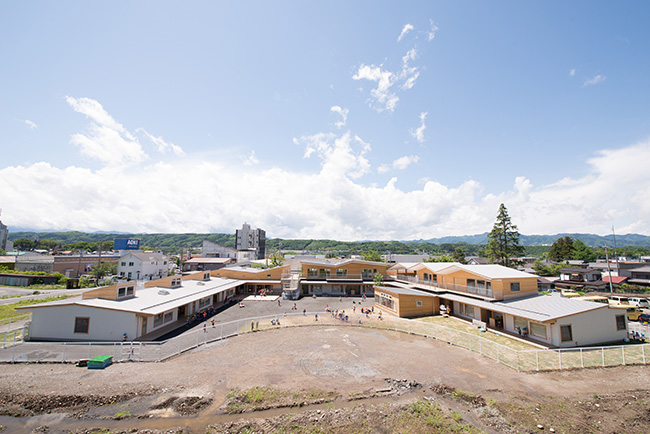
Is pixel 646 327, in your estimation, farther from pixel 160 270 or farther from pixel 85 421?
pixel 160 270

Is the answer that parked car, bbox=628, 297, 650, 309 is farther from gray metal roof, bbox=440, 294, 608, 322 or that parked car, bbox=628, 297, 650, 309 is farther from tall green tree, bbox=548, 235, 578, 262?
tall green tree, bbox=548, 235, 578, 262

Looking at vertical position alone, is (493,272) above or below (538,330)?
above

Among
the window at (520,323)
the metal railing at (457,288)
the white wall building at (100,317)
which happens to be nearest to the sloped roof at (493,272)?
the metal railing at (457,288)

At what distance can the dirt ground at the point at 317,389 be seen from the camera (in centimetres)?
1205

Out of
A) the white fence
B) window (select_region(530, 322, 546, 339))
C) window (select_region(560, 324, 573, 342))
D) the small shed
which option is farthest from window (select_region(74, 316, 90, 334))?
window (select_region(560, 324, 573, 342))

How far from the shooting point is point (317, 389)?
14.8 meters

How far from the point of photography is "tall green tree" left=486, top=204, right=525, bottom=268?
4897 centimetres

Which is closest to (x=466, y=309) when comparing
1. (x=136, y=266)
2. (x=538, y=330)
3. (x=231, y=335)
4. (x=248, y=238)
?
(x=538, y=330)

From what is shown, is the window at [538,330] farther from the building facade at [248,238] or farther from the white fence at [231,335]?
the building facade at [248,238]

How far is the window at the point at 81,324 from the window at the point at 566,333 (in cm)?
3860

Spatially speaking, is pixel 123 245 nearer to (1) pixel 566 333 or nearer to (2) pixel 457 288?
(2) pixel 457 288

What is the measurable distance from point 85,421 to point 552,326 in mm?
30381

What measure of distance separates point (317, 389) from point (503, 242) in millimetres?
48405

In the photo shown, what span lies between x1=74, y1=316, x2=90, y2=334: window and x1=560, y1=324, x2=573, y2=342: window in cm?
3860
